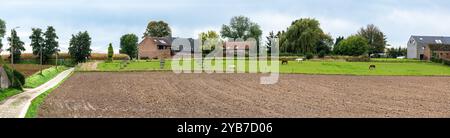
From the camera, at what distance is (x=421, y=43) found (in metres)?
119

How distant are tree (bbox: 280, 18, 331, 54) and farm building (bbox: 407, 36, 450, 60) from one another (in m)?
19.8

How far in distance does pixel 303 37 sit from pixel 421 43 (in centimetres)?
2619

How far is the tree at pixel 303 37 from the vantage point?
370 feet

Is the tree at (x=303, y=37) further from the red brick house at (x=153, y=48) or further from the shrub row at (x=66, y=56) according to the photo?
the shrub row at (x=66, y=56)

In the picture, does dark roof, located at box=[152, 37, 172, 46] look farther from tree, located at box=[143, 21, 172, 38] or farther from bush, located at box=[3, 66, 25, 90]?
bush, located at box=[3, 66, 25, 90]

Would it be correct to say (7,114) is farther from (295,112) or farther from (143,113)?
(295,112)

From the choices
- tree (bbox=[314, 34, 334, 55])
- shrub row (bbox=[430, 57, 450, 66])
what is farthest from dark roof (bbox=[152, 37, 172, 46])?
shrub row (bbox=[430, 57, 450, 66])

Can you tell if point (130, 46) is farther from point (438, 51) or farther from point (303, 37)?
point (438, 51)

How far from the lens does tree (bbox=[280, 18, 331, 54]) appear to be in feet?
370

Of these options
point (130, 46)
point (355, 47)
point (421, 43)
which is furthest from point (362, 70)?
point (130, 46)
